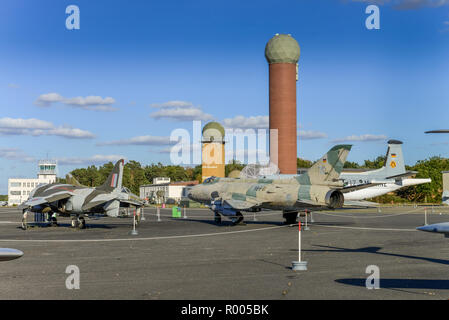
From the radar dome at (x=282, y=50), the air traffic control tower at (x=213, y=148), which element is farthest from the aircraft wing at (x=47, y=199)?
the air traffic control tower at (x=213, y=148)

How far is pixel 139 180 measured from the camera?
144m

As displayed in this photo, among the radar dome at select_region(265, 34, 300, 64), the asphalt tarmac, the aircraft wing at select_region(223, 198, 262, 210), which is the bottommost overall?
the asphalt tarmac

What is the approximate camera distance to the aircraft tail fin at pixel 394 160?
192 ft

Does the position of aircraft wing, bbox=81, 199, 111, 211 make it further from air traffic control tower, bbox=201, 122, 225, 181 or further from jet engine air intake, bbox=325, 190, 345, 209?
air traffic control tower, bbox=201, 122, 225, 181

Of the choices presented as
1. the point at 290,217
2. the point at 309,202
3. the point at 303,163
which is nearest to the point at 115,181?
the point at 290,217

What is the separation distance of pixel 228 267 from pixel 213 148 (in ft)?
253

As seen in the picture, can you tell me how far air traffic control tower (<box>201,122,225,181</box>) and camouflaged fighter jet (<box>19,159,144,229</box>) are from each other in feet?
192

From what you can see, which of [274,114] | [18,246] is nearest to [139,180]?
[274,114]

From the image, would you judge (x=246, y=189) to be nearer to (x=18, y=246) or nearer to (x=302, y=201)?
(x=302, y=201)

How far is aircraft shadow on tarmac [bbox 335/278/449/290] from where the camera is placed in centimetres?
1130

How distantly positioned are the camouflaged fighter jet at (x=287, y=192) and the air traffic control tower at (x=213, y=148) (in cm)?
5525

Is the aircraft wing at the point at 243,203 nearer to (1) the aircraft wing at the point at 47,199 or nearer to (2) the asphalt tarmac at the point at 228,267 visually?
(2) the asphalt tarmac at the point at 228,267

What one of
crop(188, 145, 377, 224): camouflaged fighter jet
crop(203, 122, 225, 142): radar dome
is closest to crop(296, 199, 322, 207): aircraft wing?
crop(188, 145, 377, 224): camouflaged fighter jet
